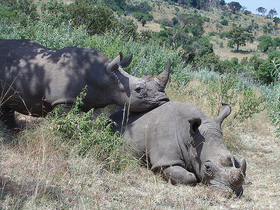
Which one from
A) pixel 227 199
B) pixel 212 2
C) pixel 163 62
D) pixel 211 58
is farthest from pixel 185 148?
pixel 212 2

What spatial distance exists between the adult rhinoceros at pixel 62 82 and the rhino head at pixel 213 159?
125 centimetres

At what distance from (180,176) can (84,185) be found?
5.57 ft

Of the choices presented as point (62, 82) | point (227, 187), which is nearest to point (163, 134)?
point (227, 187)

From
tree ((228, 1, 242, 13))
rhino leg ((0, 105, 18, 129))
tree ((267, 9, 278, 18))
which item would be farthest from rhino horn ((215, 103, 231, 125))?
tree ((267, 9, 278, 18))

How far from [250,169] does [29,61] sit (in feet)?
15.8

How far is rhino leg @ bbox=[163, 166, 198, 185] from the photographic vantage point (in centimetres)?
542

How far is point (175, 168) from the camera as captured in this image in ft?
18.2

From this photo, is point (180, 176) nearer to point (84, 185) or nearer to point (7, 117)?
point (84, 185)

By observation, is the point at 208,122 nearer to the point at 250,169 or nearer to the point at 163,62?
the point at 250,169

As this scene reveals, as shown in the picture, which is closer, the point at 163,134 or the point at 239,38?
the point at 163,134

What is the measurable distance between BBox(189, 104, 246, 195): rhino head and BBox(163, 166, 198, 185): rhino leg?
0.48 ft

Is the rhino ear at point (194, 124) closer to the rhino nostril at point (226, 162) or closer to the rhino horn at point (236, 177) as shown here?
the rhino nostril at point (226, 162)

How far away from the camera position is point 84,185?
449 centimetres

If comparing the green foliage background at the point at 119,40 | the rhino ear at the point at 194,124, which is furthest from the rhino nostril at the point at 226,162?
the green foliage background at the point at 119,40
